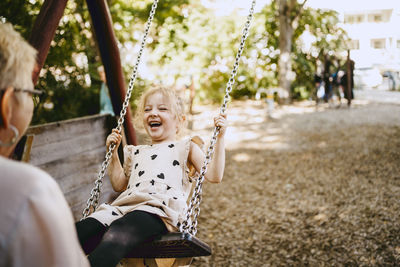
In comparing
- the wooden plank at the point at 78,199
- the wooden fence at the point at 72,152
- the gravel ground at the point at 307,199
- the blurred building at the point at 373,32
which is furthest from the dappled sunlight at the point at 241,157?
the blurred building at the point at 373,32

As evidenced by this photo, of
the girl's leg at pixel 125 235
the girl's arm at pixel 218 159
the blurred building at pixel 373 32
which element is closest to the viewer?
the girl's leg at pixel 125 235

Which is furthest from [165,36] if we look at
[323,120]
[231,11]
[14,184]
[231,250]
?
[14,184]

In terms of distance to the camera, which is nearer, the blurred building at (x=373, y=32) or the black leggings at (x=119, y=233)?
the black leggings at (x=119, y=233)

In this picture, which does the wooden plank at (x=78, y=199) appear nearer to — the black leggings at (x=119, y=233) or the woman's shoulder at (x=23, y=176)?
the black leggings at (x=119, y=233)

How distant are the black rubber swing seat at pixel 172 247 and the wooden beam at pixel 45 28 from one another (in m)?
1.20

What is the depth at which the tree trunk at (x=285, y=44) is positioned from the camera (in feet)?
37.7

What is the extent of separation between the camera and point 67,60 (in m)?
5.34

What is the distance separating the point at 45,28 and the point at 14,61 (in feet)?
4.64

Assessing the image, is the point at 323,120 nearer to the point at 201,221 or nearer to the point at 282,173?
the point at 282,173

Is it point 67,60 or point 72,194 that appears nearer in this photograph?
point 72,194

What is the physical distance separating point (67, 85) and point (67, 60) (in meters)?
0.97

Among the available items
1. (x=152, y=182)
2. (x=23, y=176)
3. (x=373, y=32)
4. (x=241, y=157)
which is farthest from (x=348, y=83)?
(x=373, y=32)

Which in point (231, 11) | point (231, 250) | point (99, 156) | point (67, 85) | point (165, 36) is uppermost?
point (231, 11)

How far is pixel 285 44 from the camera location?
1184 centimetres
